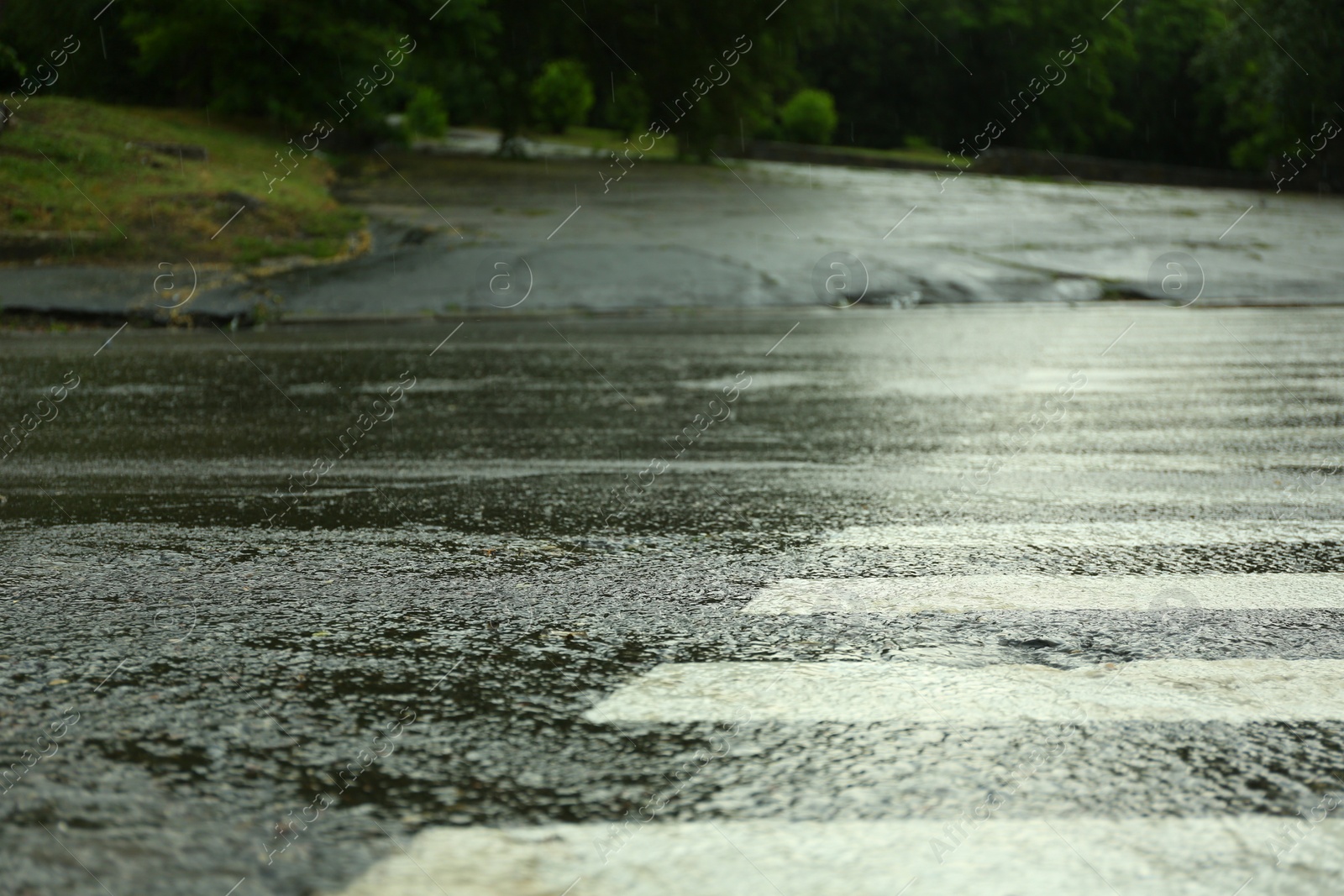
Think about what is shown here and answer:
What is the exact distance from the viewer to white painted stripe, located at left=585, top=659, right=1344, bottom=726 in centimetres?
270

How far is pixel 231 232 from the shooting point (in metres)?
15.6

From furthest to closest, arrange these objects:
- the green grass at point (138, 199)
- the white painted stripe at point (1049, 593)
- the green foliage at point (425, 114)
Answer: the green foliage at point (425, 114)
the green grass at point (138, 199)
the white painted stripe at point (1049, 593)

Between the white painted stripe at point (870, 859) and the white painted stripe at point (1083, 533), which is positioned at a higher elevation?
the white painted stripe at point (870, 859)

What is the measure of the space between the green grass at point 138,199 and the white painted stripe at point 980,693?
13129 mm

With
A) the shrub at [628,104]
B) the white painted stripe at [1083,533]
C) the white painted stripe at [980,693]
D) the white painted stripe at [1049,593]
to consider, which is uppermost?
the shrub at [628,104]

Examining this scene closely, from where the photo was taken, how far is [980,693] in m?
2.84

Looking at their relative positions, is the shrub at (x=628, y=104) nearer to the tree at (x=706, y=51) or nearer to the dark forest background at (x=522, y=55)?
Answer: the dark forest background at (x=522, y=55)

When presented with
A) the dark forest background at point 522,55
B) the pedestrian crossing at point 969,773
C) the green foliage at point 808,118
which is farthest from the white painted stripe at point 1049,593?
the green foliage at point 808,118

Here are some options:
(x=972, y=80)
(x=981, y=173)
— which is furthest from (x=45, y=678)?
(x=972, y=80)

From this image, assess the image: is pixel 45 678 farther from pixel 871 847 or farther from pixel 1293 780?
pixel 1293 780

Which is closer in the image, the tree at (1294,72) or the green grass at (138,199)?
the green grass at (138,199)

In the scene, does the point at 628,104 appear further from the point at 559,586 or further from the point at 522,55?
the point at 559,586

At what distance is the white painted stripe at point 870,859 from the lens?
6.55 ft

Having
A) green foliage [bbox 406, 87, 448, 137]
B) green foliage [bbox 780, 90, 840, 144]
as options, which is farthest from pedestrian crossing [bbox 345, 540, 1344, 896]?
green foliage [bbox 780, 90, 840, 144]
